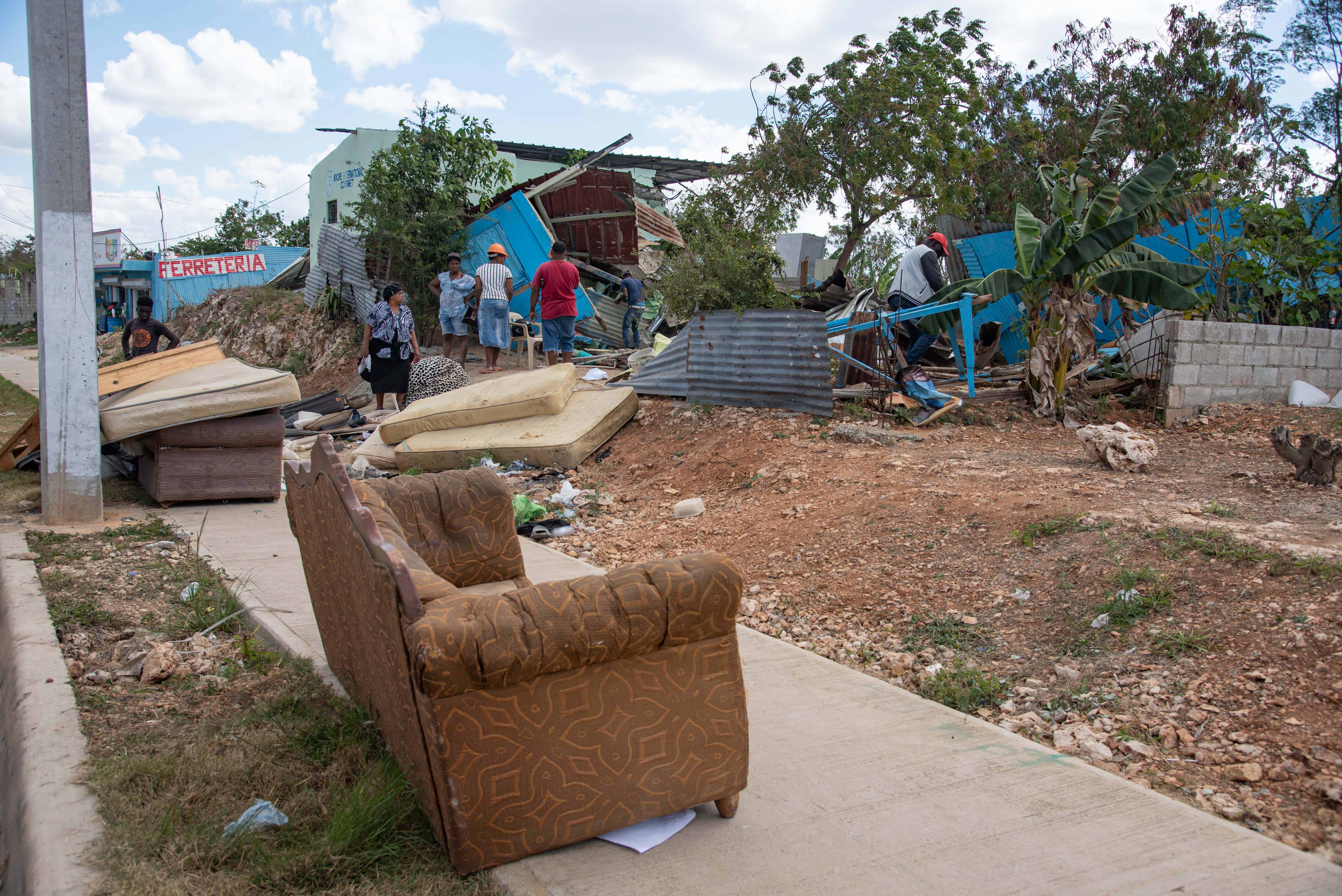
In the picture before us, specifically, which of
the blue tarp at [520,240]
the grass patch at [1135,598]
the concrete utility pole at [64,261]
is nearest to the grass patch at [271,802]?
the grass patch at [1135,598]

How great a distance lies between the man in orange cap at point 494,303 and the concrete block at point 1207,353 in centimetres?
870

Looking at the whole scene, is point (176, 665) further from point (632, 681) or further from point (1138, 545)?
point (1138, 545)

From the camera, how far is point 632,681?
2287 millimetres

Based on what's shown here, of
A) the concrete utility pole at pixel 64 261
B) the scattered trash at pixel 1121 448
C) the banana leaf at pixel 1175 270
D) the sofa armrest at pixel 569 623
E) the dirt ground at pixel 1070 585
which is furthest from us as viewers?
the banana leaf at pixel 1175 270

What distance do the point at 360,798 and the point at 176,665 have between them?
1.70 metres

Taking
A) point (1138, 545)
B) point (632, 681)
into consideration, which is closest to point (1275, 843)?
point (632, 681)

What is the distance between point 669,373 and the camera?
9625 millimetres

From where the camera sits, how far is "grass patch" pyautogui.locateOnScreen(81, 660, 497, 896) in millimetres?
2186

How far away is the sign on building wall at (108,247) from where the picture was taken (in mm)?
36906

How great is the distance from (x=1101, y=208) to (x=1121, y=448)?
3.18 meters

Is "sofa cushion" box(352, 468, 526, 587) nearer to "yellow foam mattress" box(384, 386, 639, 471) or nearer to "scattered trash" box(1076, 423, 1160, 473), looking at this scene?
"yellow foam mattress" box(384, 386, 639, 471)

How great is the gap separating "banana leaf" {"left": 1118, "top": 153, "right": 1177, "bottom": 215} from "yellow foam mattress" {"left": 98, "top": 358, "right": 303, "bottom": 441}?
308 inches

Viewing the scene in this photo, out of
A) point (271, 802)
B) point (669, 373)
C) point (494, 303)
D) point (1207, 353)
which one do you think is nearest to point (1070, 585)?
point (271, 802)

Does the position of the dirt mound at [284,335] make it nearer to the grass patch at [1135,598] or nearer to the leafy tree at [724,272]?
the leafy tree at [724,272]
